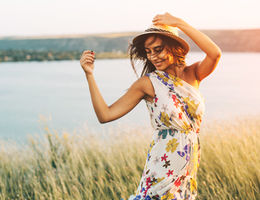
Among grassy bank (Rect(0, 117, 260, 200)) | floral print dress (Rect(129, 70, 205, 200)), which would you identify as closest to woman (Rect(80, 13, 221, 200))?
floral print dress (Rect(129, 70, 205, 200))

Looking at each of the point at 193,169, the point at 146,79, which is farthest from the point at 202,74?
the point at 193,169

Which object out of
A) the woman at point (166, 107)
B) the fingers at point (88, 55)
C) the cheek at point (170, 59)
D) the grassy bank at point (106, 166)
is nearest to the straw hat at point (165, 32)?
the woman at point (166, 107)

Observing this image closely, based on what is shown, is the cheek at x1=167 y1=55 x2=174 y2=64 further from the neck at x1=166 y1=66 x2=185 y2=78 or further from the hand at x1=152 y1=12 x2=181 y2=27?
the hand at x1=152 y1=12 x2=181 y2=27

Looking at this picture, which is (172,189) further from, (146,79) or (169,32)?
(169,32)

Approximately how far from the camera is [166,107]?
7.80 feet

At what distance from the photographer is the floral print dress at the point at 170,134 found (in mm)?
2402

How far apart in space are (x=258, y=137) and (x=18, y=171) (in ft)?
11.2

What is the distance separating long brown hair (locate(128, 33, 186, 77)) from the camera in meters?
2.59

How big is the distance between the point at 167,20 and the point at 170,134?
30.0 inches

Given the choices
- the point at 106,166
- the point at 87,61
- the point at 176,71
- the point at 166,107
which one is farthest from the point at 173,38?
the point at 106,166

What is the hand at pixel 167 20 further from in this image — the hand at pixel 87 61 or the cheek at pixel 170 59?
the hand at pixel 87 61

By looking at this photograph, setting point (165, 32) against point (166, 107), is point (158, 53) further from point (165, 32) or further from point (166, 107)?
point (166, 107)

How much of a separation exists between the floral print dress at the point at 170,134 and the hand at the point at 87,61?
0.38 m

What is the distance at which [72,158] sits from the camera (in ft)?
16.5
